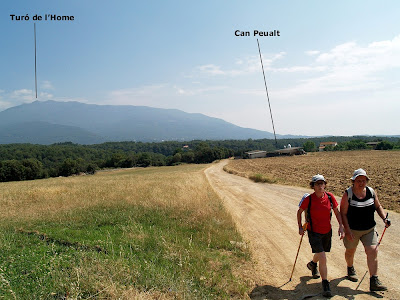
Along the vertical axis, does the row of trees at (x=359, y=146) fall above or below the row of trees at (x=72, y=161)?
above

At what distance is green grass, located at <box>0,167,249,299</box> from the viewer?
4418 millimetres

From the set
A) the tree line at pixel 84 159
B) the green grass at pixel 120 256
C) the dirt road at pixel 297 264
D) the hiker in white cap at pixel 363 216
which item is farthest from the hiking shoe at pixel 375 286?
the tree line at pixel 84 159

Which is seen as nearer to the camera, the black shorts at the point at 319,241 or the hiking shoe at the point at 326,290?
the hiking shoe at the point at 326,290

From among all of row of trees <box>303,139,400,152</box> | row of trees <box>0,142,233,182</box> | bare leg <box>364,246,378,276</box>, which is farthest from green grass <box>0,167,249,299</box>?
row of trees <box>303,139,400,152</box>

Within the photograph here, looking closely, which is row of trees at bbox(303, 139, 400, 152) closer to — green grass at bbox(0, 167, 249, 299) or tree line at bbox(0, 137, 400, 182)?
tree line at bbox(0, 137, 400, 182)

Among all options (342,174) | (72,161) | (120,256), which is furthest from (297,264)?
(72,161)

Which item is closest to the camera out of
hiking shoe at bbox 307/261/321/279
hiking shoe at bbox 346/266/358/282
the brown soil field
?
hiking shoe at bbox 346/266/358/282

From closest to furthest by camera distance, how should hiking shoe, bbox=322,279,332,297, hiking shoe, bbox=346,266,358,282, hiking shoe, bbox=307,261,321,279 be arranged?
1. hiking shoe, bbox=322,279,332,297
2. hiking shoe, bbox=346,266,358,282
3. hiking shoe, bbox=307,261,321,279

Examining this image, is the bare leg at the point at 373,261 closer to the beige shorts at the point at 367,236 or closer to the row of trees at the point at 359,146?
the beige shorts at the point at 367,236

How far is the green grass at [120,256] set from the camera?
4.42 metres

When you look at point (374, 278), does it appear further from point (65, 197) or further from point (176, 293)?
point (65, 197)

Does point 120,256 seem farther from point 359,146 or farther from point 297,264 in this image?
point 359,146

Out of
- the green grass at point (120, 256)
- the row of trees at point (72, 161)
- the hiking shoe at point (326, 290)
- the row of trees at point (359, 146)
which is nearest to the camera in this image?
the green grass at point (120, 256)

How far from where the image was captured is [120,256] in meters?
5.54
